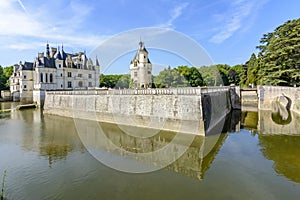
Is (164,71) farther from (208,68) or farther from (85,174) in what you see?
(85,174)

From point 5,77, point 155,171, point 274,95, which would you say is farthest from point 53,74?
point 274,95

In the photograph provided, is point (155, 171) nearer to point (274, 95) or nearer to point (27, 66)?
point (274, 95)

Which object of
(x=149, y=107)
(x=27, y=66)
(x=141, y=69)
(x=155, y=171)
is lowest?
(x=155, y=171)

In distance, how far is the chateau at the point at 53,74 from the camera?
3002cm

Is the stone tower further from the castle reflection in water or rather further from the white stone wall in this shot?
the castle reflection in water

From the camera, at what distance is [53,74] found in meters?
31.4

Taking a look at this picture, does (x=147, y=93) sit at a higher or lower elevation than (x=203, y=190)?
higher

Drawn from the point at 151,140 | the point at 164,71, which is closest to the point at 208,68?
the point at 164,71

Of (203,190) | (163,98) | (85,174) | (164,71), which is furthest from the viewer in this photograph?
(164,71)

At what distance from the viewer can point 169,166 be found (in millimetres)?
7410

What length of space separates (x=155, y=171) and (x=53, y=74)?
30.1m

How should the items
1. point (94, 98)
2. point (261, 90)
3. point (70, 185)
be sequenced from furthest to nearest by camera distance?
point (261, 90)
point (94, 98)
point (70, 185)

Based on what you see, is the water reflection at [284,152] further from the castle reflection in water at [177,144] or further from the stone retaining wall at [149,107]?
the stone retaining wall at [149,107]

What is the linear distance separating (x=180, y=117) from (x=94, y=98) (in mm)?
8660
